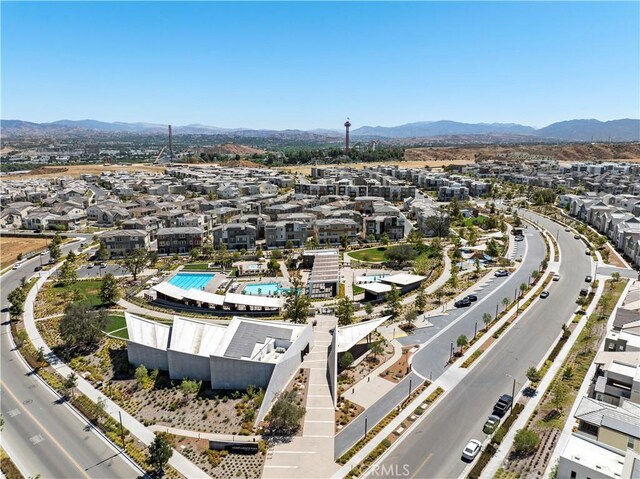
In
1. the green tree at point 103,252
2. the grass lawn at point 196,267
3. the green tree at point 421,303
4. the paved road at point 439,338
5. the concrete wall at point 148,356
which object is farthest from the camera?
the green tree at point 103,252

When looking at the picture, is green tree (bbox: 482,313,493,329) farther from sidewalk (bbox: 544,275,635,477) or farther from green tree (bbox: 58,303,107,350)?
green tree (bbox: 58,303,107,350)

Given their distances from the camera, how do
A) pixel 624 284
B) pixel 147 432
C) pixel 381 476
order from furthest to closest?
pixel 624 284 < pixel 147 432 < pixel 381 476

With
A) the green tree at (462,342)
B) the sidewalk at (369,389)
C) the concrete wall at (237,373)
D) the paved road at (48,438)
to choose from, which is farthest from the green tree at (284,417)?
the green tree at (462,342)

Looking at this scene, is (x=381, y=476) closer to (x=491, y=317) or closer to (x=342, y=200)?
(x=491, y=317)

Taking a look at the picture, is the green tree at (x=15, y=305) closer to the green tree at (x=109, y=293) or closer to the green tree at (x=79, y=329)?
the green tree at (x=109, y=293)

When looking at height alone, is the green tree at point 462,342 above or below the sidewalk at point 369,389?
above

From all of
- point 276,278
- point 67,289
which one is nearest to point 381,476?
point 276,278
